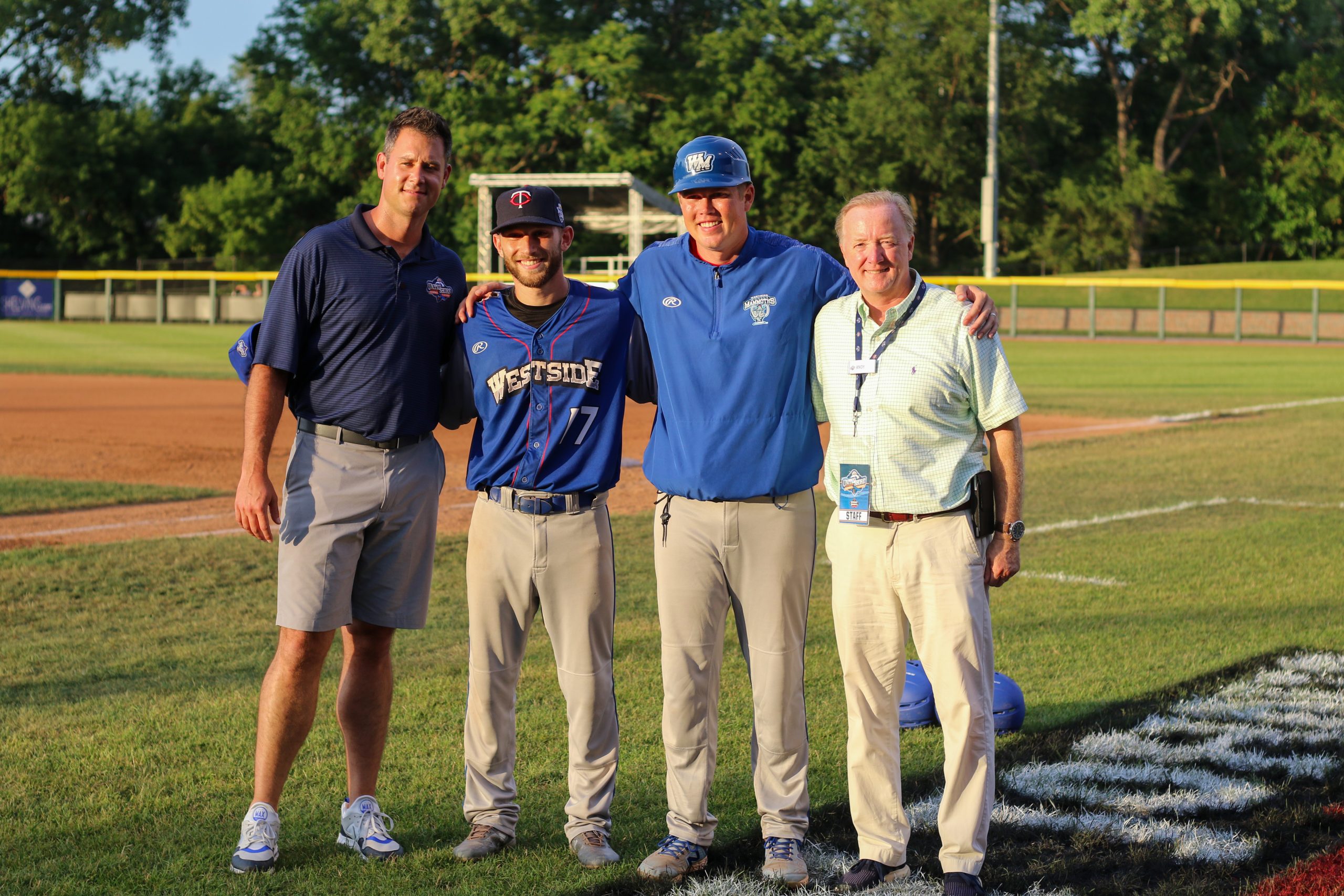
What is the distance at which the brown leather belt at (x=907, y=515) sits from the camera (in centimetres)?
364

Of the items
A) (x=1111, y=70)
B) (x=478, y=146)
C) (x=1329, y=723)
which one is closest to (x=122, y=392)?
(x=1329, y=723)

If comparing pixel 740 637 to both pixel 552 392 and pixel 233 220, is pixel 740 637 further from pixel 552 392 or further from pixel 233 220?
pixel 233 220

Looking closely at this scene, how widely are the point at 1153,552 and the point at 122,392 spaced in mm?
15912

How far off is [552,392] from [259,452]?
2.70 feet

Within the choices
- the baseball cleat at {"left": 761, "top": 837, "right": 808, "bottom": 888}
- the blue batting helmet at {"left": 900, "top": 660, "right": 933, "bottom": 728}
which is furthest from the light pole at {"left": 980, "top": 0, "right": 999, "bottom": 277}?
the baseball cleat at {"left": 761, "top": 837, "right": 808, "bottom": 888}

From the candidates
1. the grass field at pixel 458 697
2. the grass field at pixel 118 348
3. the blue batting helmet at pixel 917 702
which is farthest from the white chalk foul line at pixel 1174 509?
the grass field at pixel 118 348

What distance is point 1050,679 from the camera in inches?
→ 227

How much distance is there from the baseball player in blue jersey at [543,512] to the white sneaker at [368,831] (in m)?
0.20

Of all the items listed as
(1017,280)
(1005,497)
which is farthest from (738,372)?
(1017,280)

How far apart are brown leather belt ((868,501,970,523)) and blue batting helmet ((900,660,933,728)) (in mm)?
1537

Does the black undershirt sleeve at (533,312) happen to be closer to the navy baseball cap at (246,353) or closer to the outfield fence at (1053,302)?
the navy baseball cap at (246,353)

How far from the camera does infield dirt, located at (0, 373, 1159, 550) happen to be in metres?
9.63

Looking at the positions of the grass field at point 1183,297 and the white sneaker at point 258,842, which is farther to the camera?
the grass field at point 1183,297

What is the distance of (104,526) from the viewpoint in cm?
952
